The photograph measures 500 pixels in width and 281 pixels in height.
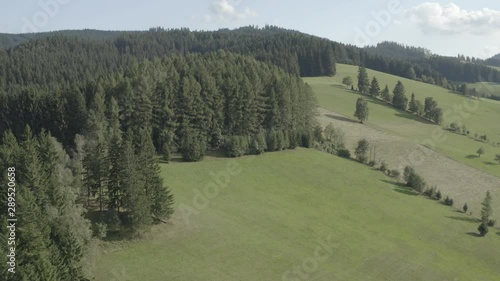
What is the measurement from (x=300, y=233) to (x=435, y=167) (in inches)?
2461

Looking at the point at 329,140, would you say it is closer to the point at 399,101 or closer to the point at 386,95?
the point at 399,101

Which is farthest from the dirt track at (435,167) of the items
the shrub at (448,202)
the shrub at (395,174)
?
the shrub at (395,174)

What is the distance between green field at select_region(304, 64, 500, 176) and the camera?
123938 mm

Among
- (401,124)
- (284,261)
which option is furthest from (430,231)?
(401,124)

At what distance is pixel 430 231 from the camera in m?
71.1

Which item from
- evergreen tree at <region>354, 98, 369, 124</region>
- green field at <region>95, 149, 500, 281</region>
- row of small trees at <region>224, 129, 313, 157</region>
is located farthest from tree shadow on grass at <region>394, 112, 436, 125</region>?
green field at <region>95, 149, 500, 281</region>

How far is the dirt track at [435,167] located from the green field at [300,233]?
563 inches

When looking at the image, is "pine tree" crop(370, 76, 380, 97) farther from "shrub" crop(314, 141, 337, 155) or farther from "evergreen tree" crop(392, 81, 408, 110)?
"shrub" crop(314, 141, 337, 155)

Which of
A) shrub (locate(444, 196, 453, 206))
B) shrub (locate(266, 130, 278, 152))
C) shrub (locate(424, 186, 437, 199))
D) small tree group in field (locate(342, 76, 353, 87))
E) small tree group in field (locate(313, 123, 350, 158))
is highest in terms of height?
small tree group in field (locate(342, 76, 353, 87))

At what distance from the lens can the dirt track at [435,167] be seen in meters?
94.1

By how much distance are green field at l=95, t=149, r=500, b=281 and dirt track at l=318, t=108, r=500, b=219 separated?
563 inches

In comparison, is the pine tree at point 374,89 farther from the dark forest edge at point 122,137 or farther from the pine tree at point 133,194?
the pine tree at point 133,194

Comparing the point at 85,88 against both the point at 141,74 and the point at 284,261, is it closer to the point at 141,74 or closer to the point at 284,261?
the point at 141,74

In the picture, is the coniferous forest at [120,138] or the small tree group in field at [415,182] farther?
the small tree group in field at [415,182]
